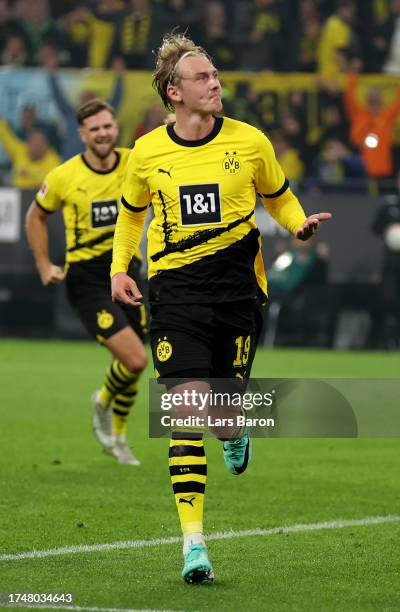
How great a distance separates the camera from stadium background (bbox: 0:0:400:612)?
9164 millimetres

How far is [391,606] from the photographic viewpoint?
16.7 feet

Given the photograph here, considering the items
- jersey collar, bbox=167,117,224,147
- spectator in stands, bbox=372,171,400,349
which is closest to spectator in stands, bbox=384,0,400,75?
spectator in stands, bbox=372,171,400,349

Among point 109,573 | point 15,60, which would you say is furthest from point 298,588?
point 15,60

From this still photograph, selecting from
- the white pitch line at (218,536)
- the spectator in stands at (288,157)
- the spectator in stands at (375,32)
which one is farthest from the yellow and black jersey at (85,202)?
the spectator in stands at (375,32)

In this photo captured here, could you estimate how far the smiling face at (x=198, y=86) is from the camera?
19.4 ft

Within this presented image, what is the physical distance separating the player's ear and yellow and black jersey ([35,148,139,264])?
375 cm

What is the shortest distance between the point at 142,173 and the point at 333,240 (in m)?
13.5

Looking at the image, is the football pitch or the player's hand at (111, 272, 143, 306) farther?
the player's hand at (111, 272, 143, 306)

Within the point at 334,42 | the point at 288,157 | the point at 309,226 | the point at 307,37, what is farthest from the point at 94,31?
the point at 309,226

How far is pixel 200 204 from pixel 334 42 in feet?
54.6

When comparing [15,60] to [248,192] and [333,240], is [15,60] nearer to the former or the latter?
[333,240]

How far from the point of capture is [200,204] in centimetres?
588

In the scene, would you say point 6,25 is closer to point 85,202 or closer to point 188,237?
point 85,202

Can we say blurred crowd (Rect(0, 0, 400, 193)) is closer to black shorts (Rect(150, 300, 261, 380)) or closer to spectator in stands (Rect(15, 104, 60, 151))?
spectator in stands (Rect(15, 104, 60, 151))
